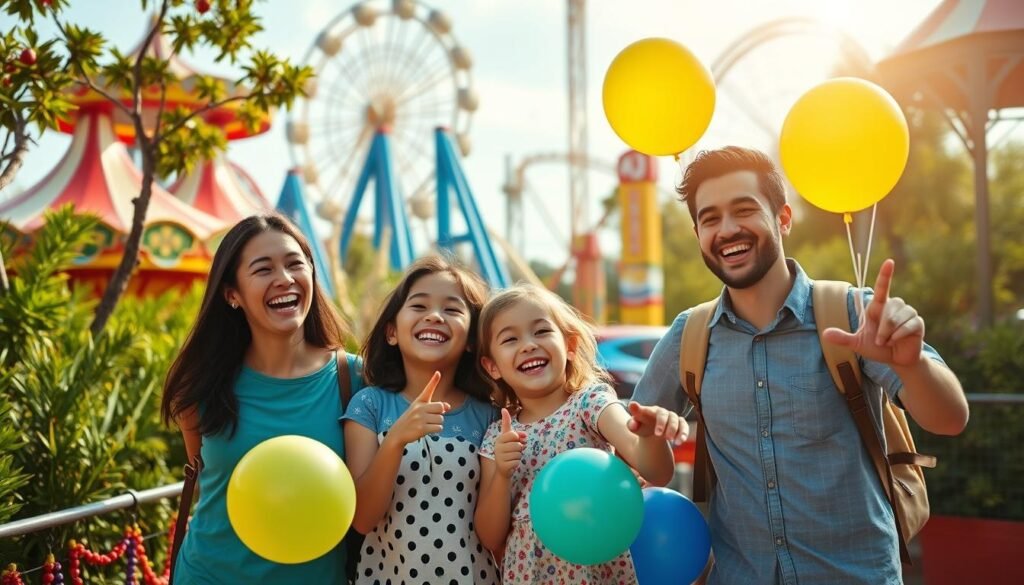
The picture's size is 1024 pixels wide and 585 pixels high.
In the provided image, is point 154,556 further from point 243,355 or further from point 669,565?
point 669,565

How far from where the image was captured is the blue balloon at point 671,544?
2.40 m

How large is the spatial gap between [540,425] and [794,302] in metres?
0.76

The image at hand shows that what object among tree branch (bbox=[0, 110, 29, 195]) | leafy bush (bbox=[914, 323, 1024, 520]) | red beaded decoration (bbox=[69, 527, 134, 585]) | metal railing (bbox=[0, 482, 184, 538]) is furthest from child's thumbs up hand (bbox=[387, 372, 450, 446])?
leafy bush (bbox=[914, 323, 1024, 520])

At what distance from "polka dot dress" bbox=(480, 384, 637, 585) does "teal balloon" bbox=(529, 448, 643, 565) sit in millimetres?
250

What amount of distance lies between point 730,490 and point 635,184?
58.4 ft

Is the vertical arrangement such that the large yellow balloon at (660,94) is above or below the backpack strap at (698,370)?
above

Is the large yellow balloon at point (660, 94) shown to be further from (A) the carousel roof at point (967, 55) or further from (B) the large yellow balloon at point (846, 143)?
(A) the carousel roof at point (967, 55)

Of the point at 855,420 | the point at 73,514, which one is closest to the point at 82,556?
the point at 73,514

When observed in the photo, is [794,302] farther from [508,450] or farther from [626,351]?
[626,351]

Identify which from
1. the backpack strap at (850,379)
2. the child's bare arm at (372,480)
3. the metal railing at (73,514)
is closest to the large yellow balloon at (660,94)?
the backpack strap at (850,379)

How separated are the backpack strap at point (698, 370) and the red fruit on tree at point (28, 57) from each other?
285 centimetres

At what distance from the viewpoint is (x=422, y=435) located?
2.36m

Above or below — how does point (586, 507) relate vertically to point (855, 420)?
below

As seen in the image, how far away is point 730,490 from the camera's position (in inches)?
93.6
